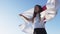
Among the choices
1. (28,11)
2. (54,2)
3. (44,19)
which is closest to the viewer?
(54,2)

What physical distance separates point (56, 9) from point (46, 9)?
26.1 inches

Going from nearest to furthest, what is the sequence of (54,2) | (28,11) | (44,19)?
(54,2) < (44,19) < (28,11)

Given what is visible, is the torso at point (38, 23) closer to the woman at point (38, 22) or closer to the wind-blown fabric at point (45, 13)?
the woman at point (38, 22)

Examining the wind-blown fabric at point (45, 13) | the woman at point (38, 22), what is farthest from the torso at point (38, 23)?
the wind-blown fabric at point (45, 13)

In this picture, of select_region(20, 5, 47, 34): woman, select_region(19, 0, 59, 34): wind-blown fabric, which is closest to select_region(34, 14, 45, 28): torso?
select_region(20, 5, 47, 34): woman

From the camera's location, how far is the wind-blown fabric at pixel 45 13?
10348 mm

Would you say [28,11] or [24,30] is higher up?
[28,11]

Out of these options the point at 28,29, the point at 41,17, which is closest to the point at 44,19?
the point at 41,17

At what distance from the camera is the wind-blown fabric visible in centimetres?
1035

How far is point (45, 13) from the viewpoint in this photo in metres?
10.8

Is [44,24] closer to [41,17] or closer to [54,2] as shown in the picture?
[41,17]

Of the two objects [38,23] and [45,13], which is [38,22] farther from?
[45,13]

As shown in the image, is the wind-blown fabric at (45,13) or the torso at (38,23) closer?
the wind-blown fabric at (45,13)

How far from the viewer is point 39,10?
1113 cm
